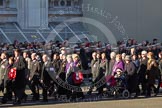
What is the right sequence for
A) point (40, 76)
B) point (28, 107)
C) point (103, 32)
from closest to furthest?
point (28, 107), point (40, 76), point (103, 32)

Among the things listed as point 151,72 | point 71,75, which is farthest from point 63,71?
point 151,72

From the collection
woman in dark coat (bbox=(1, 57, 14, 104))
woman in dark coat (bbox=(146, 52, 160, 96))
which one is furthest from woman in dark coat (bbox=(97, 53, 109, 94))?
woman in dark coat (bbox=(1, 57, 14, 104))

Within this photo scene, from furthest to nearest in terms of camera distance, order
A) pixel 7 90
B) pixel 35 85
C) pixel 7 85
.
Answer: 1. pixel 35 85
2. pixel 7 90
3. pixel 7 85

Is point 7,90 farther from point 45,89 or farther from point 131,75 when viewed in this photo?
point 131,75

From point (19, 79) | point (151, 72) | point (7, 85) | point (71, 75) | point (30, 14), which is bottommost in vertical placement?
point (7, 85)

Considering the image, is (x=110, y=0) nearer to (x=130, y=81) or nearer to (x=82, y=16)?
(x=82, y=16)

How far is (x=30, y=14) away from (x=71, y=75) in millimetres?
10848

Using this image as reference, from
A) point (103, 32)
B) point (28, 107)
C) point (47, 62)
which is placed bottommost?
point (28, 107)

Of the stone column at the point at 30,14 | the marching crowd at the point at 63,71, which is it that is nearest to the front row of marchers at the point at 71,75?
the marching crowd at the point at 63,71

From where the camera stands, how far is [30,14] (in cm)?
2898

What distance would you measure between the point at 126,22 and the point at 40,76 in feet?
40.2

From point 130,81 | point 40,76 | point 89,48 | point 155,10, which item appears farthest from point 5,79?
point 155,10

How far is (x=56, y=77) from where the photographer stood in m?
19.1

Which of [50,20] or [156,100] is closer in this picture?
[156,100]
